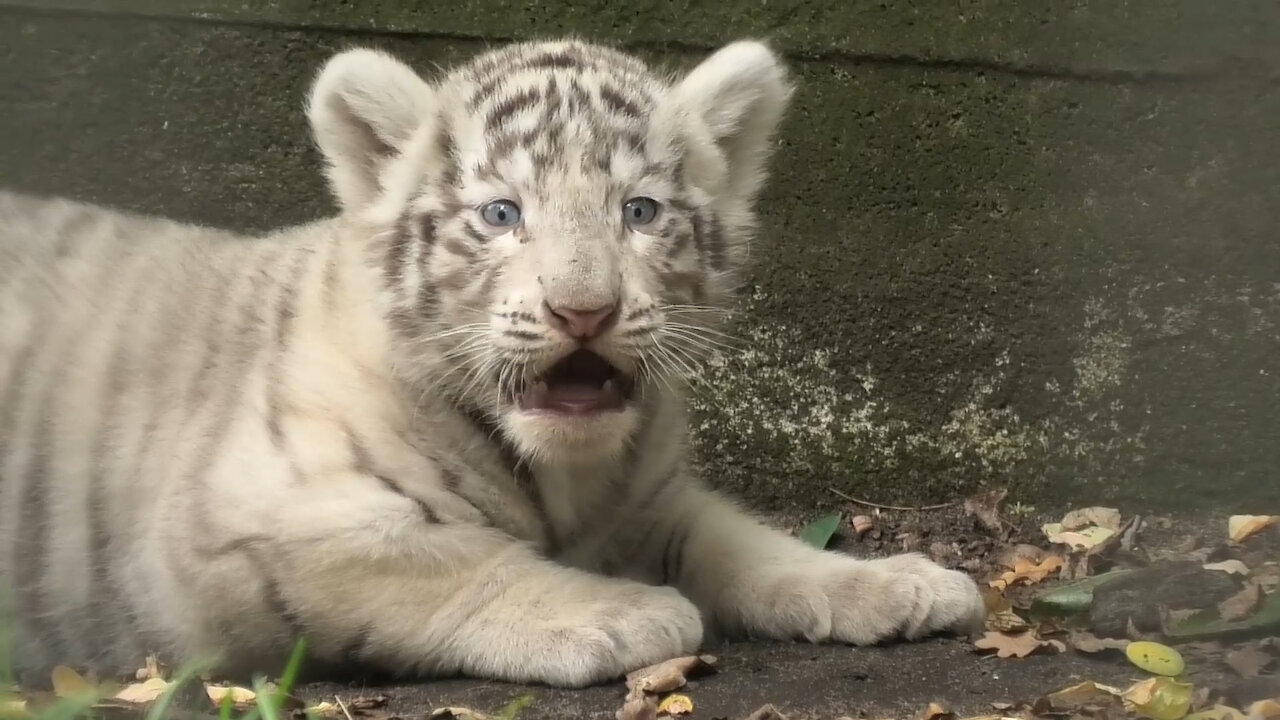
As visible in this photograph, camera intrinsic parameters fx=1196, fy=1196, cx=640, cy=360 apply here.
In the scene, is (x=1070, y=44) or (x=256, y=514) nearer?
(x=256, y=514)

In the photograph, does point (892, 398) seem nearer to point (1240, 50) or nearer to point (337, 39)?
point (1240, 50)

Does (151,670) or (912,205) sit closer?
(151,670)

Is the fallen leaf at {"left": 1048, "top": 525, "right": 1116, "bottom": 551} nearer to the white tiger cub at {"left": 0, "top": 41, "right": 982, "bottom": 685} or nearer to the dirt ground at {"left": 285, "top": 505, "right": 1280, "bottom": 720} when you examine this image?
the dirt ground at {"left": 285, "top": 505, "right": 1280, "bottom": 720}

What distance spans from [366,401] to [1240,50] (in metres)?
1.87

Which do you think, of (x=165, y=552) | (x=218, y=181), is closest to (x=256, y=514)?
(x=165, y=552)

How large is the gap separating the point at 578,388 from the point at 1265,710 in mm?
1139

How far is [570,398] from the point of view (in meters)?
2.06

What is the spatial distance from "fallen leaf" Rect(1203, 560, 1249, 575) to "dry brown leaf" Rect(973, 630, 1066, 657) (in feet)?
1.19

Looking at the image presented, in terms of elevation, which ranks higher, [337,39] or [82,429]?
[337,39]

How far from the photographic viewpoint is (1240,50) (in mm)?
2420

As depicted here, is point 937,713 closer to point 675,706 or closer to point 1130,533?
point 675,706

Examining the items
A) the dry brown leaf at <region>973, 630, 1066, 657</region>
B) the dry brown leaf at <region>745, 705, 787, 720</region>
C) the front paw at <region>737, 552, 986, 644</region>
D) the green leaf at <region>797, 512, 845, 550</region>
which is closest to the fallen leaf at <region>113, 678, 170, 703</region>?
the dry brown leaf at <region>745, 705, 787, 720</region>

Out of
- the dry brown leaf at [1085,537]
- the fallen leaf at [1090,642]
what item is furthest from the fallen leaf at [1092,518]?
the fallen leaf at [1090,642]

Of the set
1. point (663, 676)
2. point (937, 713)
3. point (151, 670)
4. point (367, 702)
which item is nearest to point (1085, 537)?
point (937, 713)
